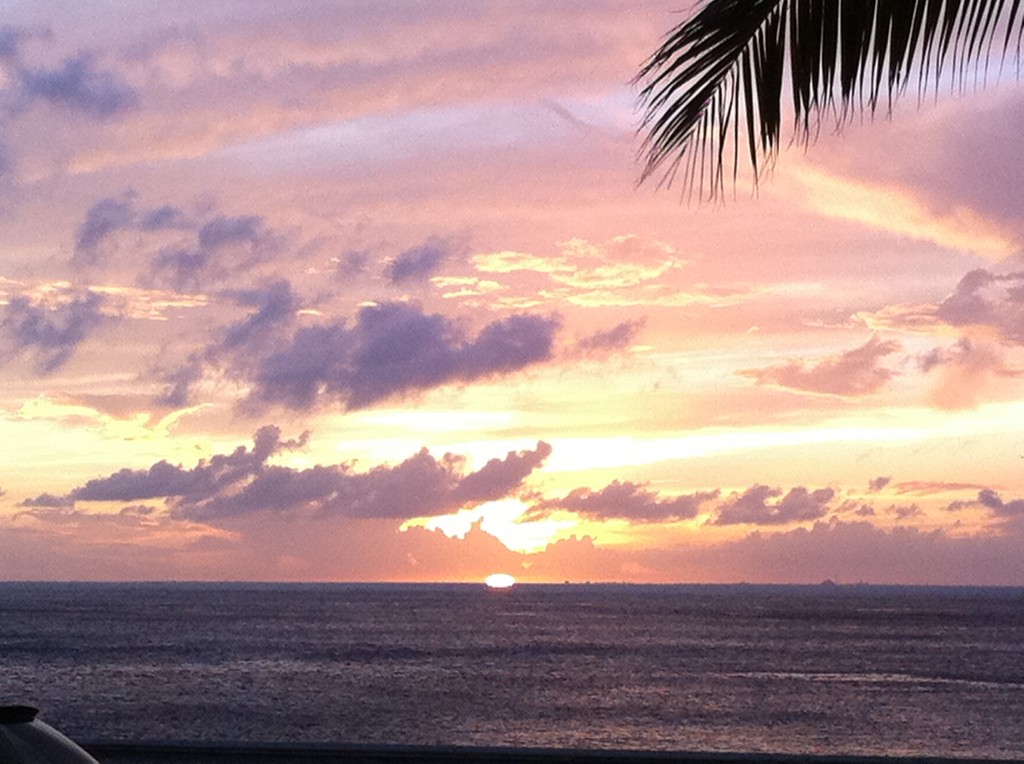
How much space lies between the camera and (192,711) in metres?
47.8

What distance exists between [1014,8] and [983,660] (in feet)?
293

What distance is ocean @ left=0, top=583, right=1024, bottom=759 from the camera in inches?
1633

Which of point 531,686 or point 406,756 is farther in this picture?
point 531,686

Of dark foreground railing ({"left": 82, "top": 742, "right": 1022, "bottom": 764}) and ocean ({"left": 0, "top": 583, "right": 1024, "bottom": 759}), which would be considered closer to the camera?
dark foreground railing ({"left": 82, "top": 742, "right": 1022, "bottom": 764})

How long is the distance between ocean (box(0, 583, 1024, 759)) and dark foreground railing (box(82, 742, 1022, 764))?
445 inches

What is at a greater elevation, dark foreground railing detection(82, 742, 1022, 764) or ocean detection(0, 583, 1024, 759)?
dark foreground railing detection(82, 742, 1022, 764)

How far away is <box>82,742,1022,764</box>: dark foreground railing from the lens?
440 inches

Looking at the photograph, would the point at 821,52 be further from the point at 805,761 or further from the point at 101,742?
the point at 101,742

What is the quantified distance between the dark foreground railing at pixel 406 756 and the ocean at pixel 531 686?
11.3 m

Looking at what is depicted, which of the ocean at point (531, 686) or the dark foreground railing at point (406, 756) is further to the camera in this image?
the ocean at point (531, 686)

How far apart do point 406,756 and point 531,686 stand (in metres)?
49.6

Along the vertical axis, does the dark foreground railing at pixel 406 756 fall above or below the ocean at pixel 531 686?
above

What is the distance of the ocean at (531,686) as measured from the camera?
1633 inches

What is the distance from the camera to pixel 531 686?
197 feet
